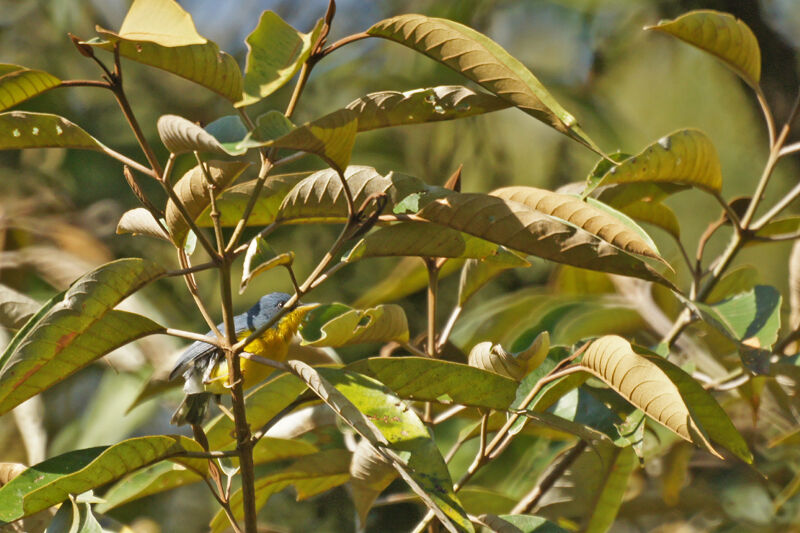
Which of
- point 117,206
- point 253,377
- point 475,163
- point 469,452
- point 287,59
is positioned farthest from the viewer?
point 475,163

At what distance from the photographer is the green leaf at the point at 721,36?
31.6 inches

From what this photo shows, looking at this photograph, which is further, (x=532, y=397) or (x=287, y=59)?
(x=532, y=397)

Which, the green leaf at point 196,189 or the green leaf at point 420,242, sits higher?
the green leaf at point 196,189

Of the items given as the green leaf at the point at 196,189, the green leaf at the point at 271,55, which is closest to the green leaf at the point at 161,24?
the green leaf at the point at 271,55

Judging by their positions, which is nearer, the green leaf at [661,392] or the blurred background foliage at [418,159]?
the green leaf at [661,392]

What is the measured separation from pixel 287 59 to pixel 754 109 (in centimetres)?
271

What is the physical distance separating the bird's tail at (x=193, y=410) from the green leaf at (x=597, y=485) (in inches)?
19.5

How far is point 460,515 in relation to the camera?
55 cm

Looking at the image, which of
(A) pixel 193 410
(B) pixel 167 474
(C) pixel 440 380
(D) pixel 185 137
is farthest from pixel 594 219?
(A) pixel 193 410

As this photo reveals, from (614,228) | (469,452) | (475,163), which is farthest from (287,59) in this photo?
(475,163)

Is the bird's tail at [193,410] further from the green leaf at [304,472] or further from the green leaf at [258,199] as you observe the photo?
the green leaf at [258,199]

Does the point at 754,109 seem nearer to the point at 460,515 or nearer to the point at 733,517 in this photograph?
the point at 733,517

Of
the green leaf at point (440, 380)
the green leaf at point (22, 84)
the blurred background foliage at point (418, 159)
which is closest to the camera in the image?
the green leaf at point (22, 84)

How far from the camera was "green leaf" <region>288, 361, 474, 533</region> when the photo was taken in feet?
1.83
